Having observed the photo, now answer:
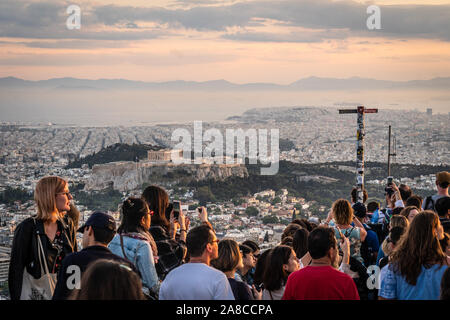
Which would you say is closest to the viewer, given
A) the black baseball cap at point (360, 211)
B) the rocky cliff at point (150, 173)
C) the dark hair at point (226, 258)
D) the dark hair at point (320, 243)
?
the dark hair at point (320, 243)

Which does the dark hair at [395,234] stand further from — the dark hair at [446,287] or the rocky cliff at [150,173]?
the rocky cliff at [150,173]

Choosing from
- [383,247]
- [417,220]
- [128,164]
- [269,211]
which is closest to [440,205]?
[383,247]

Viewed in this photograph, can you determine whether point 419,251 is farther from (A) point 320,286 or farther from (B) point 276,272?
(B) point 276,272

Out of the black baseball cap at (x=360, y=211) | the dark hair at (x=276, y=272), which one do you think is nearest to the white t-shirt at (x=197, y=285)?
the dark hair at (x=276, y=272)

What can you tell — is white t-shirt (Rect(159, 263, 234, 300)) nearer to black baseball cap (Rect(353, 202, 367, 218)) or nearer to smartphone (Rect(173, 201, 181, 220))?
smartphone (Rect(173, 201, 181, 220))

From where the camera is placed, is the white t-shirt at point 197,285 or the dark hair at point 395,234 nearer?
the white t-shirt at point 197,285

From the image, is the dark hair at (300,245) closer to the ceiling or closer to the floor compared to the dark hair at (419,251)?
closer to the floor

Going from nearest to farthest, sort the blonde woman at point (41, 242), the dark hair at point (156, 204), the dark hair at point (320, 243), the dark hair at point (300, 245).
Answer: the dark hair at point (320, 243) < the blonde woman at point (41, 242) < the dark hair at point (156, 204) < the dark hair at point (300, 245)

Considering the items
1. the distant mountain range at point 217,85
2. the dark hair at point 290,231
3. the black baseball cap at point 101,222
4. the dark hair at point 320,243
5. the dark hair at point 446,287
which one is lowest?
the dark hair at point 290,231
